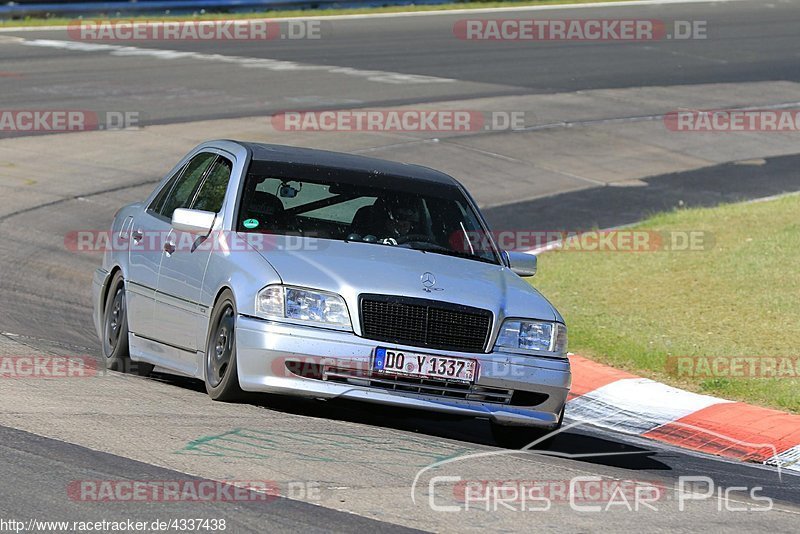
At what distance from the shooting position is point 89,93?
2359 centimetres

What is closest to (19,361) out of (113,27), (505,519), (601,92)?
(505,519)

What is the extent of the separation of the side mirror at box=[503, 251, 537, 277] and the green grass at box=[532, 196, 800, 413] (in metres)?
2.02

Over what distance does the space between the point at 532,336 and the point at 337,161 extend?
1.94m

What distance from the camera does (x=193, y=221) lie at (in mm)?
8406

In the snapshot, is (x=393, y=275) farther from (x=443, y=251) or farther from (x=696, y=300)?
(x=696, y=300)

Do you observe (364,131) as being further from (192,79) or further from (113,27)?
(113,27)

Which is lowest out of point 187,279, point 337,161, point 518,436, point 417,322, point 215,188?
point 518,436

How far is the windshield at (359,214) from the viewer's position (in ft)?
28.2

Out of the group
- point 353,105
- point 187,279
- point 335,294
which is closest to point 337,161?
point 187,279

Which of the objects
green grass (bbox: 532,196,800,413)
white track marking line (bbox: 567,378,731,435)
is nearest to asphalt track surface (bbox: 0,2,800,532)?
white track marking line (bbox: 567,378,731,435)

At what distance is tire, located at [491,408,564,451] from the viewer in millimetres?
8234

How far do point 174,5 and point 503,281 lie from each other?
26674 millimetres

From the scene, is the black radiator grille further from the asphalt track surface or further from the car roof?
the car roof

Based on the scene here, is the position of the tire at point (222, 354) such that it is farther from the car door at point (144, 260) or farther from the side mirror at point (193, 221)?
the car door at point (144, 260)
